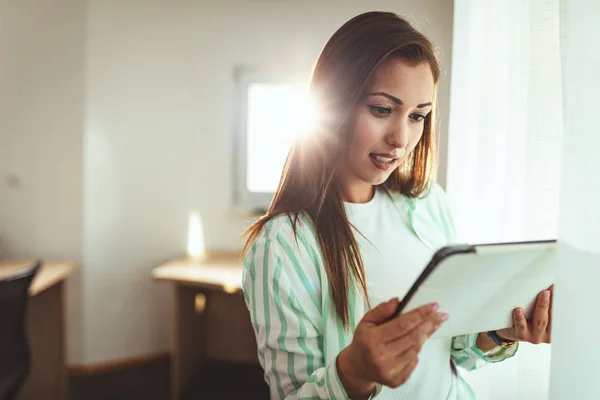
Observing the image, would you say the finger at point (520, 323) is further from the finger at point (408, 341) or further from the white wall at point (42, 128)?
the white wall at point (42, 128)

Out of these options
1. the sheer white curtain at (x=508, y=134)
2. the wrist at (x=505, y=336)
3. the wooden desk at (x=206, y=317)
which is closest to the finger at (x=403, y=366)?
the wrist at (x=505, y=336)

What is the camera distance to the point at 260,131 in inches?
104

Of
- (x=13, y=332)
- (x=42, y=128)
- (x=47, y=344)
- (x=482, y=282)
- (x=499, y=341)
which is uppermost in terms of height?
(x=42, y=128)

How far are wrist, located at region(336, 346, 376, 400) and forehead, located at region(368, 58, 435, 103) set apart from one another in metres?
0.34

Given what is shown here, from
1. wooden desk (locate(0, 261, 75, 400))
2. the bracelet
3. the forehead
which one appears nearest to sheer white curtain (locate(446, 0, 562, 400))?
the bracelet

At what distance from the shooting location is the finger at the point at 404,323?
504mm

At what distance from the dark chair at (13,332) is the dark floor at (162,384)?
0.78 m

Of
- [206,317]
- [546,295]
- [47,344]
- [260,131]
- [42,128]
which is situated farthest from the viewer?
[206,317]

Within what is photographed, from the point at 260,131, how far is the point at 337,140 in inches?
75.7

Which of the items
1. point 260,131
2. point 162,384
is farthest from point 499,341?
point 162,384

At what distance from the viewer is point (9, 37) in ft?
7.95

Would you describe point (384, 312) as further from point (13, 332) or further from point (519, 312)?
point (13, 332)

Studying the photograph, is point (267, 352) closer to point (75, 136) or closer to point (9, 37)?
point (75, 136)

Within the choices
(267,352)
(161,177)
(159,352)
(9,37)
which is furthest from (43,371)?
(267,352)
